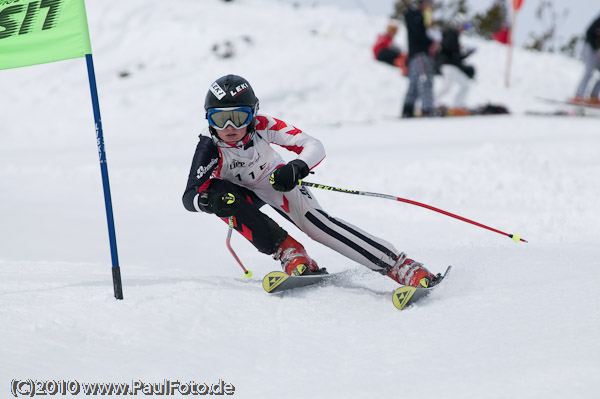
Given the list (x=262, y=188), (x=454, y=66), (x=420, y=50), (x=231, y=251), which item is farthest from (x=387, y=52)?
(x=231, y=251)

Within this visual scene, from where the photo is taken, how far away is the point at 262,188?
4004 millimetres

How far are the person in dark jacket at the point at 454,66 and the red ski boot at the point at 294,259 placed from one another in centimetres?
1154

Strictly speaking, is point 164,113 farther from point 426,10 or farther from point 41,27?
point 41,27

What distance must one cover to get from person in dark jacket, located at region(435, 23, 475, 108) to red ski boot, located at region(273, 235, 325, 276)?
11.5 metres

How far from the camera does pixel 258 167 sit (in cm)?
396

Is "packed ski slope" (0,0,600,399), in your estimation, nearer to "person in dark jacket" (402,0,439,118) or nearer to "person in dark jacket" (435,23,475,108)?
"person in dark jacket" (435,23,475,108)

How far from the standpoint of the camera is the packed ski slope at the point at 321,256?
2.53 m

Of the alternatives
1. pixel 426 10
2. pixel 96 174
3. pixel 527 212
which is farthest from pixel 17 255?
pixel 426 10

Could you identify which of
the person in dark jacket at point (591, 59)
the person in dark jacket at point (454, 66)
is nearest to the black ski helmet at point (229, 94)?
the person in dark jacket at point (591, 59)

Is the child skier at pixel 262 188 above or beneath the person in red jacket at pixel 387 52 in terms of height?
above

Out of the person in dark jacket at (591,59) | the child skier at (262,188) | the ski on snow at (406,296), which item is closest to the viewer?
the ski on snow at (406,296)

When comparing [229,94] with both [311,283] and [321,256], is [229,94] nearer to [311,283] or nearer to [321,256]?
[311,283]

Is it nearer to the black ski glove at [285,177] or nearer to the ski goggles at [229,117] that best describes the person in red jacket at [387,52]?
the ski goggles at [229,117]

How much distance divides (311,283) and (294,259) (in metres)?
0.18
